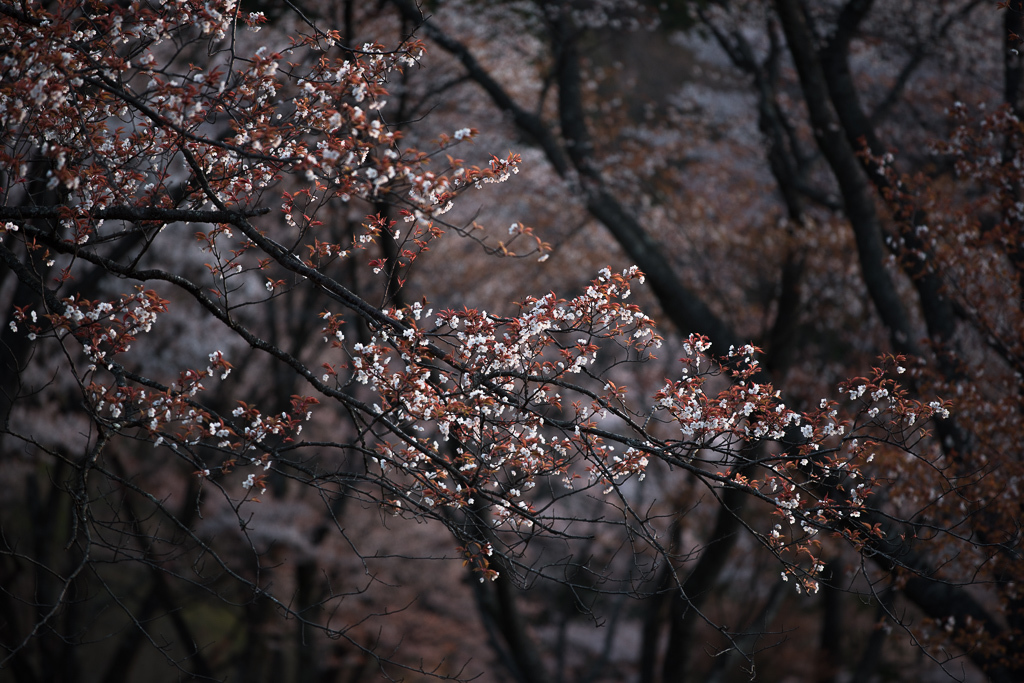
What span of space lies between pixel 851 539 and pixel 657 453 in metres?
1.11

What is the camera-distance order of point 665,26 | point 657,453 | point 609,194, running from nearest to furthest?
point 657,453, point 609,194, point 665,26

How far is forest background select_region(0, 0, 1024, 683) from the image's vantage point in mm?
3307

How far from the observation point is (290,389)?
11.9 m

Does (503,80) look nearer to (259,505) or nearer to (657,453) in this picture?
(259,505)

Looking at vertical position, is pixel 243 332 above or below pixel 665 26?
below

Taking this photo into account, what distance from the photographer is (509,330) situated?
3.47m

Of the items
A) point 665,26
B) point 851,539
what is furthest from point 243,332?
point 665,26

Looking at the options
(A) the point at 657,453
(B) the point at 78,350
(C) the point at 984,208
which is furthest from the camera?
(B) the point at 78,350

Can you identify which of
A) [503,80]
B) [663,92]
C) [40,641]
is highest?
[663,92]

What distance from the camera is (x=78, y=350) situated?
10.6m

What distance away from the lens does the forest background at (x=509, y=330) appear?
3307 mm

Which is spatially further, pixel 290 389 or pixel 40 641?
pixel 290 389

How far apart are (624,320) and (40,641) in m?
8.70

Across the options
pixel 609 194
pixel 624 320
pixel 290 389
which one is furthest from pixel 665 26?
pixel 624 320
